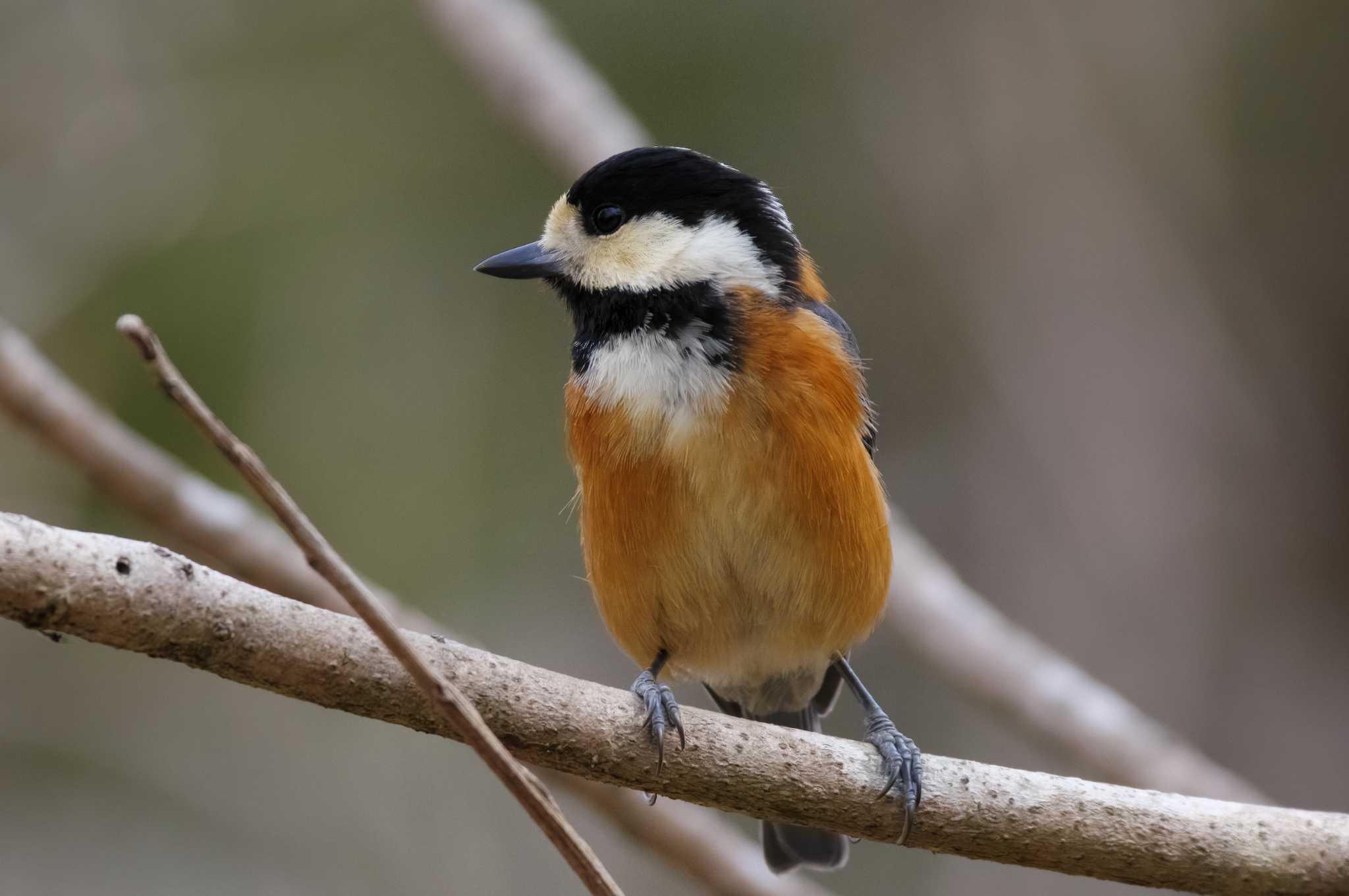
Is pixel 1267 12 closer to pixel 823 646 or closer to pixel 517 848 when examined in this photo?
pixel 823 646

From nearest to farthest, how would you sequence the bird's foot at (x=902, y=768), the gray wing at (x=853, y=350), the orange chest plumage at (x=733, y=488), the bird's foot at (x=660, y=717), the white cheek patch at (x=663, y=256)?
the bird's foot at (x=660, y=717) → the bird's foot at (x=902, y=768) → the orange chest plumage at (x=733, y=488) → the white cheek patch at (x=663, y=256) → the gray wing at (x=853, y=350)

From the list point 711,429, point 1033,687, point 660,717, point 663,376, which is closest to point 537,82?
point 663,376

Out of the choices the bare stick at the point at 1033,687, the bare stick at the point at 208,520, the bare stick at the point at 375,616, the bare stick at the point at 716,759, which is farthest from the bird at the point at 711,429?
the bare stick at the point at 375,616

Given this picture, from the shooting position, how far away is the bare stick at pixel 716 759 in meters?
2.04

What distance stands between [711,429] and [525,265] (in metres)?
0.79

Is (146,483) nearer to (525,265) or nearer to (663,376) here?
(525,265)

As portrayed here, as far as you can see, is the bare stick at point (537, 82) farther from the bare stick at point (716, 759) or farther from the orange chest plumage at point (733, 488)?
the bare stick at point (716, 759)

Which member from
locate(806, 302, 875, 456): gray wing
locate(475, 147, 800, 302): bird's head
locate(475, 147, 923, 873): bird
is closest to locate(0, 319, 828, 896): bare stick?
locate(475, 147, 923, 873): bird

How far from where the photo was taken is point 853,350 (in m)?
3.48

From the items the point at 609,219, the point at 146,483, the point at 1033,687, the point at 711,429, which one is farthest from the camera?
the point at 1033,687

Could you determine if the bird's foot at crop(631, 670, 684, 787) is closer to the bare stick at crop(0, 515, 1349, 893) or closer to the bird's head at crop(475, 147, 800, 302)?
the bare stick at crop(0, 515, 1349, 893)

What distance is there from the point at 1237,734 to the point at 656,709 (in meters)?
3.69

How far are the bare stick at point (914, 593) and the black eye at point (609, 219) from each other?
48.2 inches

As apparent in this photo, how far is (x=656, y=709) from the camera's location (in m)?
2.58
